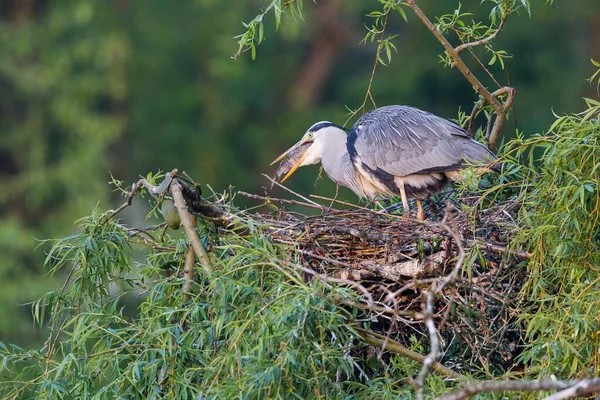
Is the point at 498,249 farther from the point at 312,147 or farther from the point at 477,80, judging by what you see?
the point at 312,147

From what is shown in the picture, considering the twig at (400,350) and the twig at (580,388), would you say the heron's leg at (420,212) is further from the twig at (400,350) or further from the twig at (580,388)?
the twig at (580,388)

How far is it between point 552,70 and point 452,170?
12.1 m

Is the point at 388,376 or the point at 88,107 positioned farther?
the point at 88,107

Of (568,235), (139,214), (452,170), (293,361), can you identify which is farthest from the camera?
(139,214)

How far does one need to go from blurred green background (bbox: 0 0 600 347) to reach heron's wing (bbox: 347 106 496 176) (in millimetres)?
7894

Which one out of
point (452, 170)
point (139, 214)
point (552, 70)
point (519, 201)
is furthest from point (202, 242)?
point (552, 70)

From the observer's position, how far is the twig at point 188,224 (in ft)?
12.5

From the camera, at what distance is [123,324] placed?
4.06m

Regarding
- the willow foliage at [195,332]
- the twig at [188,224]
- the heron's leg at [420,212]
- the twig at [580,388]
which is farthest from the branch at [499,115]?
the twig at [580,388]

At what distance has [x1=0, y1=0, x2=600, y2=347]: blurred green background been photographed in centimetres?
1412

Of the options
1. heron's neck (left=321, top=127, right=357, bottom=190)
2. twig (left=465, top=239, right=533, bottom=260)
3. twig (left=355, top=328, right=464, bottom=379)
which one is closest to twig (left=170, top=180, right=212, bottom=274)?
twig (left=355, top=328, right=464, bottom=379)

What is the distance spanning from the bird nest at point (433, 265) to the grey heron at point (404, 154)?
60cm

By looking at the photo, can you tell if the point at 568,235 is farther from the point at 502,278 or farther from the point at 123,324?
the point at 123,324

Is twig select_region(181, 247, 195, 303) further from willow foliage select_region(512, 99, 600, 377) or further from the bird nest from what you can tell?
willow foliage select_region(512, 99, 600, 377)
